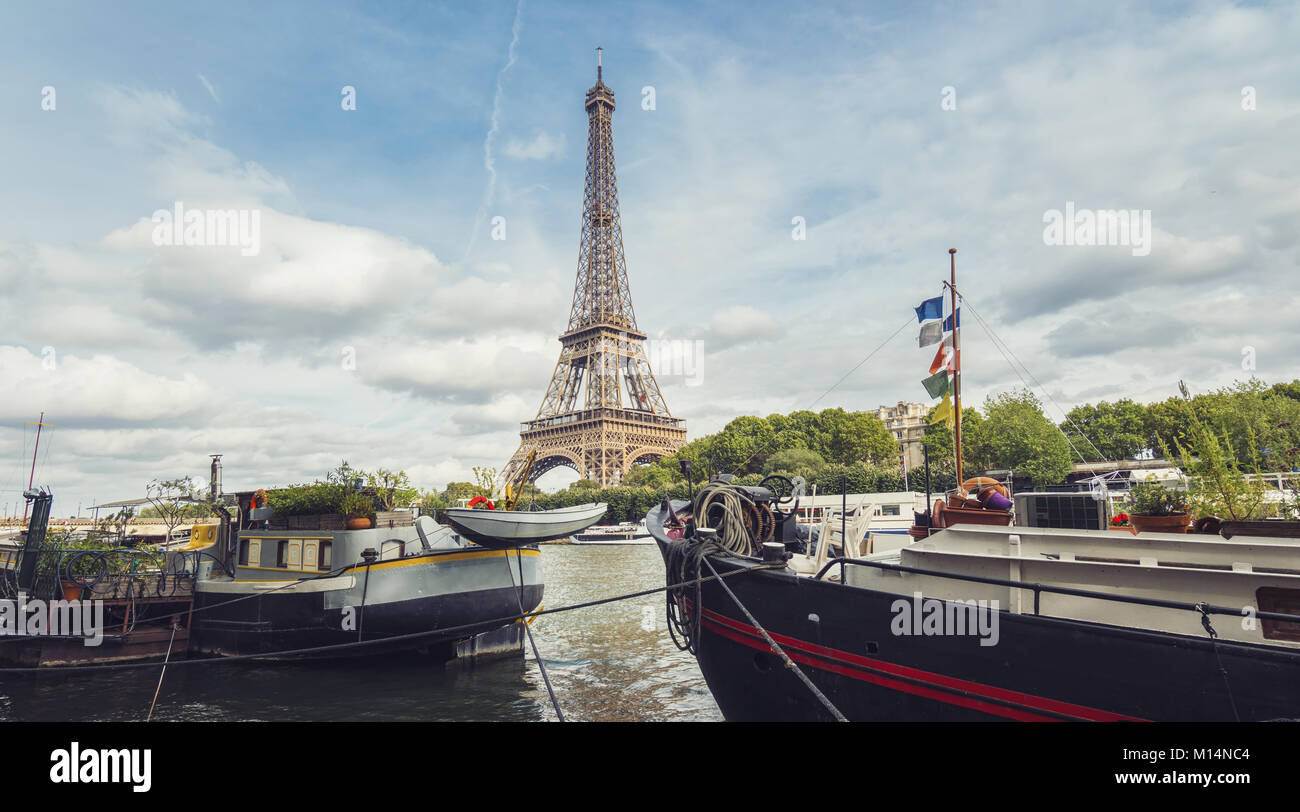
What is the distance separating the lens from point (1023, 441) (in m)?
56.7

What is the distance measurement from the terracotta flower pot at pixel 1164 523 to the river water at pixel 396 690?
7225 millimetres

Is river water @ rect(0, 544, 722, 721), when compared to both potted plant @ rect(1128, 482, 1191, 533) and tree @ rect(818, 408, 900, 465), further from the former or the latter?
tree @ rect(818, 408, 900, 465)

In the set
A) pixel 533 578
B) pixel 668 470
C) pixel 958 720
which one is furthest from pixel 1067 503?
pixel 668 470

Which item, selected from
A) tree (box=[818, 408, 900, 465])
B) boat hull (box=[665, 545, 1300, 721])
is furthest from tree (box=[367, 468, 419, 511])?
tree (box=[818, 408, 900, 465])

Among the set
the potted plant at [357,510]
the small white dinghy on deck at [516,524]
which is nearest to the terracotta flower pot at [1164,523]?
the small white dinghy on deck at [516,524]

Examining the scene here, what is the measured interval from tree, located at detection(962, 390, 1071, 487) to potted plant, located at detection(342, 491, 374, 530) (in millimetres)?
48793

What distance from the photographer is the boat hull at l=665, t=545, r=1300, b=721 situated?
18.0 ft

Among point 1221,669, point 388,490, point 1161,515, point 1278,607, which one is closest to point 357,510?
point 388,490

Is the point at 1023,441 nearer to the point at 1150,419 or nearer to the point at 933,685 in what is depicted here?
the point at 1150,419

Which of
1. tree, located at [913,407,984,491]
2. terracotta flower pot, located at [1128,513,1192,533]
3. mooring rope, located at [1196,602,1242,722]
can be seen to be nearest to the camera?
mooring rope, located at [1196,602,1242,722]

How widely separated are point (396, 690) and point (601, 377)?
74650 millimetres

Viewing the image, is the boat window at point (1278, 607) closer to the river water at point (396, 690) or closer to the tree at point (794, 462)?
the river water at point (396, 690)
